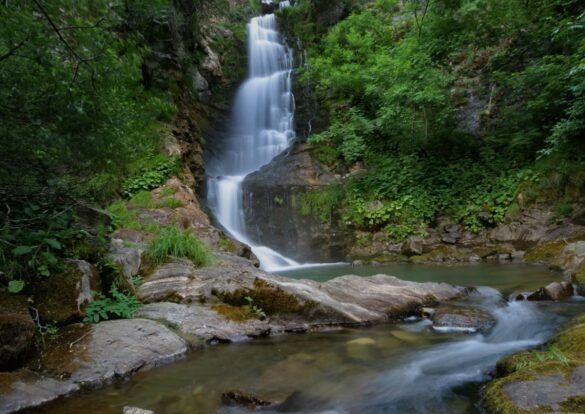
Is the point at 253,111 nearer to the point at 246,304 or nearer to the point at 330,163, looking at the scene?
the point at 330,163

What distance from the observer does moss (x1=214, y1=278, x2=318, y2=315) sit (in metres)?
5.39

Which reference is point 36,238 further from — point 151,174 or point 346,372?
point 151,174

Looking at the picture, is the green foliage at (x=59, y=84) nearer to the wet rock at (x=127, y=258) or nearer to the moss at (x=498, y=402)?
the wet rock at (x=127, y=258)

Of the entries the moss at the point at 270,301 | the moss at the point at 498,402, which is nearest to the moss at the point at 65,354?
the moss at the point at 270,301

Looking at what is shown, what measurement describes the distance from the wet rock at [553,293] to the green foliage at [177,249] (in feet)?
16.2

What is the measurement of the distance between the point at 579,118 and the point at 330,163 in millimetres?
7895

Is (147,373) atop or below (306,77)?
below

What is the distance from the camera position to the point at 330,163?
1593cm

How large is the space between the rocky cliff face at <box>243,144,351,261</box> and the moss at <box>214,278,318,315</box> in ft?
24.7

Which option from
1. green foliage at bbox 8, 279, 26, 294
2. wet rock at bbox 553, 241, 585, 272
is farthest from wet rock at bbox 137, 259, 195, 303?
wet rock at bbox 553, 241, 585, 272

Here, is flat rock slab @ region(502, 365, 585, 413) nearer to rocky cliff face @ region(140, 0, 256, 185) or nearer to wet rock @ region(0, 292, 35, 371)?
wet rock @ region(0, 292, 35, 371)

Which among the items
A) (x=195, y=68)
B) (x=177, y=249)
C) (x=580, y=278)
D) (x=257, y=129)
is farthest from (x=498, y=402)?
(x=195, y=68)

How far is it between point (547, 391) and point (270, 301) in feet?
10.9

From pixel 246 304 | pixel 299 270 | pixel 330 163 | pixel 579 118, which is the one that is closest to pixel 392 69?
pixel 330 163
